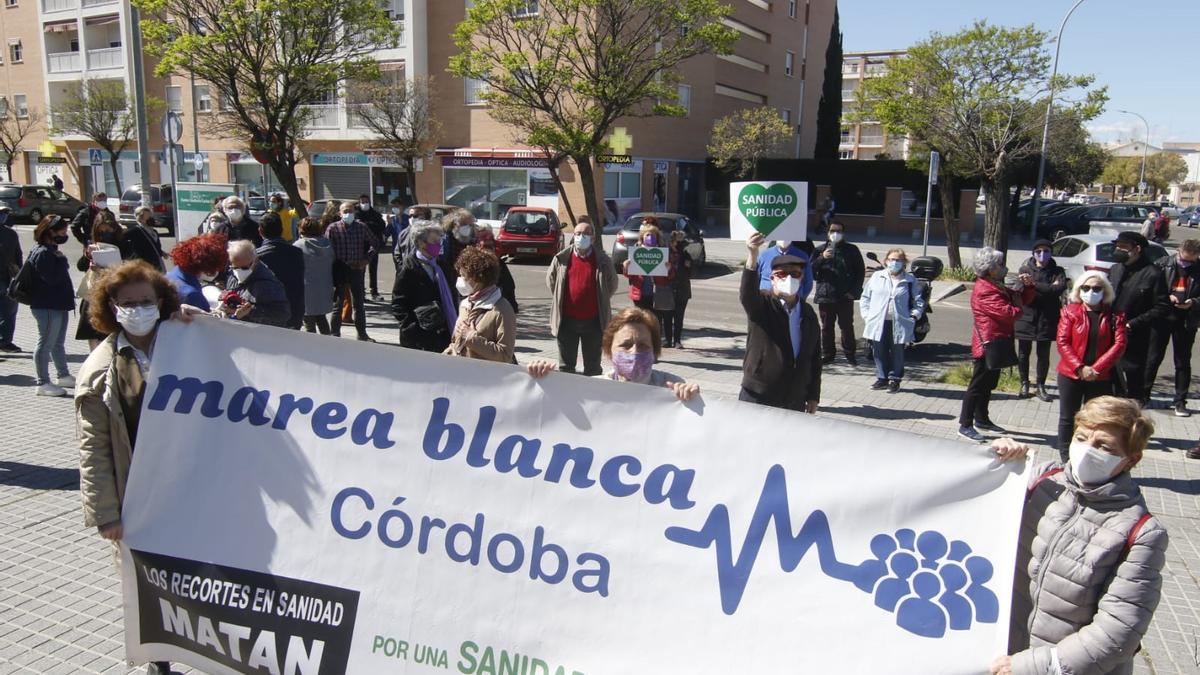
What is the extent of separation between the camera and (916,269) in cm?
1469

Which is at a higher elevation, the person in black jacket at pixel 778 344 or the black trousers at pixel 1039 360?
the person in black jacket at pixel 778 344

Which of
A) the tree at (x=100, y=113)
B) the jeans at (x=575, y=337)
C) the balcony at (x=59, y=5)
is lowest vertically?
the jeans at (x=575, y=337)

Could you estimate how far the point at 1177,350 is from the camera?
8727 millimetres

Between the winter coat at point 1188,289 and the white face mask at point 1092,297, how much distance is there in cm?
252

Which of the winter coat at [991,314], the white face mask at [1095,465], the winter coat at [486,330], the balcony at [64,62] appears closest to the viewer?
the white face mask at [1095,465]

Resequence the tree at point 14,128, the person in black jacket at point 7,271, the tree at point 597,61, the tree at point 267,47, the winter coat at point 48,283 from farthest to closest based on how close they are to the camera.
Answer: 1. the tree at point 14,128
2. the tree at point 597,61
3. the tree at point 267,47
4. the person in black jacket at point 7,271
5. the winter coat at point 48,283

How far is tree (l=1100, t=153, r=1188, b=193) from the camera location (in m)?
99.8

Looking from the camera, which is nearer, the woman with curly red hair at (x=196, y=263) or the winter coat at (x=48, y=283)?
the woman with curly red hair at (x=196, y=263)

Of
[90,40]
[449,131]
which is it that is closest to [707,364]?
[449,131]

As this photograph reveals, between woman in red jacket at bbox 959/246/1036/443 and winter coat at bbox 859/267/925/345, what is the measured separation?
1.55m

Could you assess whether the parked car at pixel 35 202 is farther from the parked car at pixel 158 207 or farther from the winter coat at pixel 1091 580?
the winter coat at pixel 1091 580

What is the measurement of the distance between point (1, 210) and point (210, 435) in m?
8.51

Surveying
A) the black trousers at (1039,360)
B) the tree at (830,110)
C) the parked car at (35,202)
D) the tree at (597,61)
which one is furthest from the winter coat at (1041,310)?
the tree at (830,110)

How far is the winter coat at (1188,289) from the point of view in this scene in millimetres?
8391
